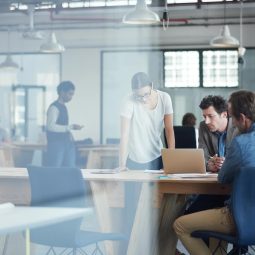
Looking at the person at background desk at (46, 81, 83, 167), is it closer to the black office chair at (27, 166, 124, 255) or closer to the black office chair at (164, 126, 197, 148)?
the black office chair at (27, 166, 124, 255)

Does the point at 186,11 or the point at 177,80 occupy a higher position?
the point at 186,11

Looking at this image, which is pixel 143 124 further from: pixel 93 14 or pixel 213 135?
pixel 93 14

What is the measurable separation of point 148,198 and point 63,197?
77 centimetres

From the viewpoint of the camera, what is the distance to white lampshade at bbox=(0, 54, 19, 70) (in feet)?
8.27

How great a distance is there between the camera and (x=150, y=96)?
4199 mm

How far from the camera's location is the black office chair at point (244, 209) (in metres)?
3.16

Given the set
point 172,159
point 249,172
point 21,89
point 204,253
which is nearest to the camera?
point 21,89

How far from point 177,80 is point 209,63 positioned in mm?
724

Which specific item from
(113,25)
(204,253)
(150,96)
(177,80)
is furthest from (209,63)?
(204,253)

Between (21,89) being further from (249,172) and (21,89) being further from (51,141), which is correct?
(249,172)

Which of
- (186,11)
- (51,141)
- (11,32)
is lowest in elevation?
(51,141)

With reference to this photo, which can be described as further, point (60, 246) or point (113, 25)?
point (113, 25)

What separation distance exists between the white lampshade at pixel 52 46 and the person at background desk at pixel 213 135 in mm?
1176

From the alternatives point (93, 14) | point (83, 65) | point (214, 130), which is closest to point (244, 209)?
point (214, 130)
